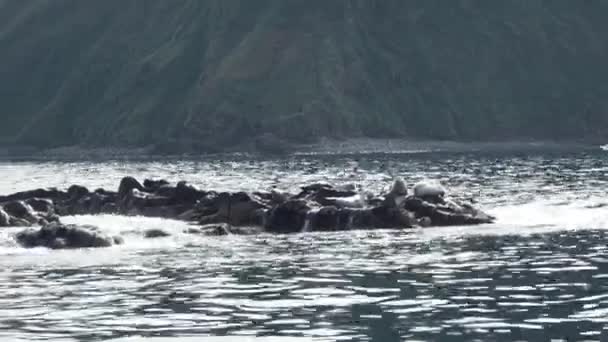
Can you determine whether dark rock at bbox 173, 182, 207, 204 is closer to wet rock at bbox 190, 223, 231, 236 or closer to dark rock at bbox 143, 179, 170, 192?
dark rock at bbox 143, 179, 170, 192

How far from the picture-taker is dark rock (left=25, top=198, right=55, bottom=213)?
77875 millimetres

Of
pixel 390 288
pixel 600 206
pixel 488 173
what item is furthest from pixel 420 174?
pixel 390 288

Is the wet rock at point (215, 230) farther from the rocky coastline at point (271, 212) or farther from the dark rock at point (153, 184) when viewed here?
the dark rock at point (153, 184)

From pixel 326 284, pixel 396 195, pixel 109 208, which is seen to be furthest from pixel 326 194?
pixel 326 284

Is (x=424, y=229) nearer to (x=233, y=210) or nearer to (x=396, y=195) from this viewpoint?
(x=396, y=195)

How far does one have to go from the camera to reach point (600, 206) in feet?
248

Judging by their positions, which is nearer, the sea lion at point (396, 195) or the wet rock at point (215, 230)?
the wet rock at point (215, 230)

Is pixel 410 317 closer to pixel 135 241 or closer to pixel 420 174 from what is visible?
pixel 135 241

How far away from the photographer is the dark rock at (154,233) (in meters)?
63.8

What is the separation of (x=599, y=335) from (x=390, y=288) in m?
10.9

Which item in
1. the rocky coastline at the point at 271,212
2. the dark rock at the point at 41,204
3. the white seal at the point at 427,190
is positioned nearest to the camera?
the rocky coastline at the point at 271,212

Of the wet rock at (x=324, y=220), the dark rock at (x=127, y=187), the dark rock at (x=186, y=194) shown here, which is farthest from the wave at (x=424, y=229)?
the dark rock at (x=127, y=187)

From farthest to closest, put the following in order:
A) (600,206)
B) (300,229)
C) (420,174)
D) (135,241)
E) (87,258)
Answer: (420,174) < (600,206) < (300,229) < (135,241) < (87,258)

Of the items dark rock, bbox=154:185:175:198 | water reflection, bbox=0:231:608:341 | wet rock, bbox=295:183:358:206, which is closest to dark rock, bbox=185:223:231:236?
wet rock, bbox=295:183:358:206
